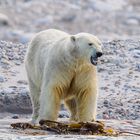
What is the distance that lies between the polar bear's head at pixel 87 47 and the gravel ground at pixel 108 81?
1.78m

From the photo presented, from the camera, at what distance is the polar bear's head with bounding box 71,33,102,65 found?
7535mm

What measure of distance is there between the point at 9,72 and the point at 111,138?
477 centimetres

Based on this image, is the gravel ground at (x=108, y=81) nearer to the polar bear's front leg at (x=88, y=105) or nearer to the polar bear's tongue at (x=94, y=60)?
the polar bear's front leg at (x=88, y=105)

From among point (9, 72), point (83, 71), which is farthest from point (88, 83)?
point (9, 72)

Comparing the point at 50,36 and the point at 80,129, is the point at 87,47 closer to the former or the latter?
the point at 80,129

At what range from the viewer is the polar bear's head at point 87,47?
754 cm

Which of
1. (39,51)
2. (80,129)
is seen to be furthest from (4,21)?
(80,129)

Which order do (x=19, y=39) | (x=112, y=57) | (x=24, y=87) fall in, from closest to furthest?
(x=24, y=87) < (x=112, y=57) < (x=19, y=39)

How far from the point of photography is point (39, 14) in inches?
987

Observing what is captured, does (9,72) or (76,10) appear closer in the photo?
(9,72)

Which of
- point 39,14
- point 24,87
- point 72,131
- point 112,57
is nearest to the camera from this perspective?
point 72,131

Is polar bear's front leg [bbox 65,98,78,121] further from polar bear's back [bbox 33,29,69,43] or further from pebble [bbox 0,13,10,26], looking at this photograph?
pebble [bbox 0,13,10,26]

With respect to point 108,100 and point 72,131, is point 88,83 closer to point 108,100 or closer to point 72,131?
point 72,131

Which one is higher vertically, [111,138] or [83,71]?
[83,71]
